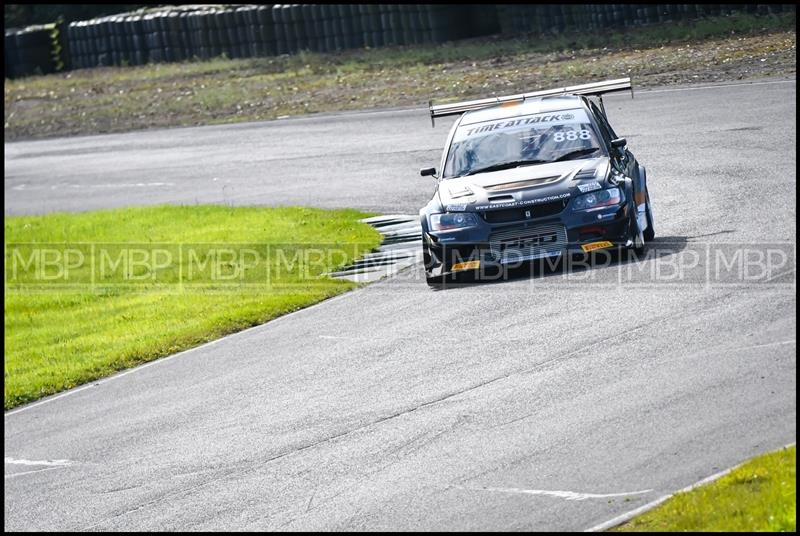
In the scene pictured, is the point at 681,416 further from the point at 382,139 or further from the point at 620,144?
the point at 382,139

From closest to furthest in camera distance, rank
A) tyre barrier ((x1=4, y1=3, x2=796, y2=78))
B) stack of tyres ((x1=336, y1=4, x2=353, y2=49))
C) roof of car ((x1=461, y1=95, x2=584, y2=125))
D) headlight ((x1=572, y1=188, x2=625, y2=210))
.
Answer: headlight ((x1=572, y1=188, x2=625, y2=210))
roof of car ((x1=461, y1=95, x2=584, y2=125))
tyre barrier ((x1=4, y1=3, x2=796, y2=78))
stack of tyres ((x1=336, y1=4, x2=353, y2=49))

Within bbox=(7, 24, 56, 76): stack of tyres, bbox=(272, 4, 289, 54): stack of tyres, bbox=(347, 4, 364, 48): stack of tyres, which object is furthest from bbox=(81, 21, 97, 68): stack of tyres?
bbox=(347, 4, 364, 48): stack of tyres

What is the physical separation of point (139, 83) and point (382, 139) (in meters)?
17.0

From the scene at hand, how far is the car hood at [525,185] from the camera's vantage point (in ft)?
40.6

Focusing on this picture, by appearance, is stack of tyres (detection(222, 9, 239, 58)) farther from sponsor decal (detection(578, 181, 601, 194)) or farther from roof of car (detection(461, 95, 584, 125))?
sponsor decal (detection(578, 181, 601, 194))

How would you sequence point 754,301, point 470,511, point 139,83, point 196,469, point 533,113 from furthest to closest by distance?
point 139,83, point 533,113, point 754,301, point 196,469, point 470,511

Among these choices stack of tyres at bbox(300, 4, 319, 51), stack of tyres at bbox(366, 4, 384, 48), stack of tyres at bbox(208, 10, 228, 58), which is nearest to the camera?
stack of tyres at bbox(366, 4, 384, 48)

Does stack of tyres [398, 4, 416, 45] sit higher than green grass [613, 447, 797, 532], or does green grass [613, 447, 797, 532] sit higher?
stack of tyres [398, 4, 416, 45]

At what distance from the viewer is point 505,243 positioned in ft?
40.9

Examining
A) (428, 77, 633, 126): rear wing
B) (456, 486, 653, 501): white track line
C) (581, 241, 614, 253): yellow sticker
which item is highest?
(428, 77, 633, 126): rear wing

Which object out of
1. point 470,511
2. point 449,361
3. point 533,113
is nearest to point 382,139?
point 533,113

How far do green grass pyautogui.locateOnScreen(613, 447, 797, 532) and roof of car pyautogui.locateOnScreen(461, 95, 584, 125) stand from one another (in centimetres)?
714

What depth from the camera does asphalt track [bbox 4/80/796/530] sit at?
8.01m

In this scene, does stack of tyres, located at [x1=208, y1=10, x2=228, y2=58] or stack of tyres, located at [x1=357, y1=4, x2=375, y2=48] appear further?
stack of tyres, located at [x1=208, y1=10, x2=228, y2=58]
